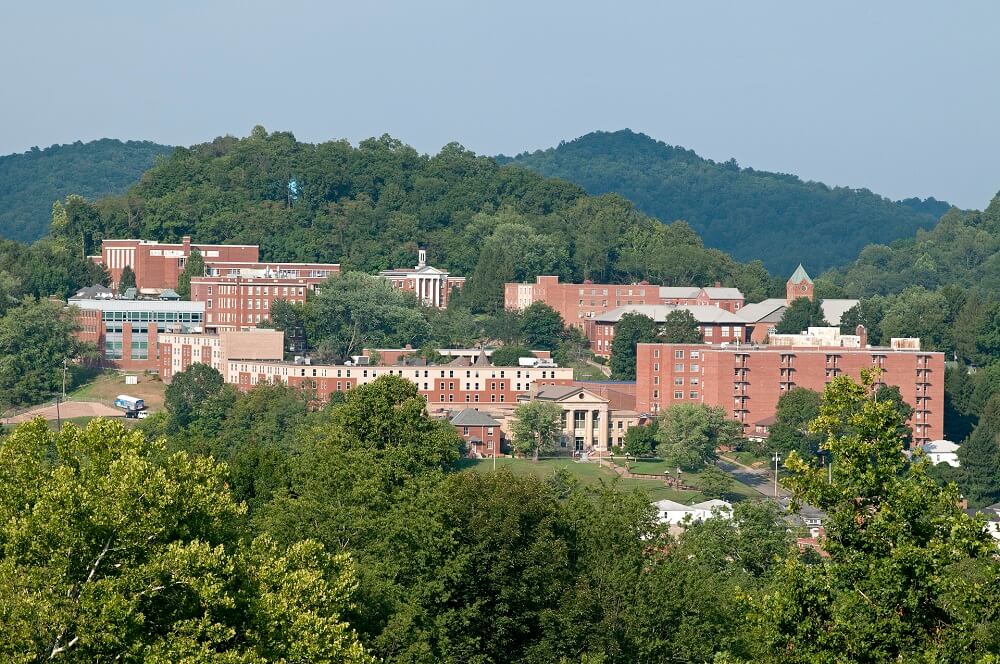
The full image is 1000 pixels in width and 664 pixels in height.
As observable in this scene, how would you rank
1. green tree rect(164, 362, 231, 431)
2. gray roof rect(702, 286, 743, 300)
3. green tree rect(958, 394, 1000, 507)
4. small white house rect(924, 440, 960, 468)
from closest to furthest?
green tree rect(958, 394, 1000, 507)
small white house rect(924, 440, 960, 468)
green tree rect(164, 362, 231, 431)
gray roof rect(702, 286, 743, 300)

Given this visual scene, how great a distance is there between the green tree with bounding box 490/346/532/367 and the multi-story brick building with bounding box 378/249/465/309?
2449 centimetres

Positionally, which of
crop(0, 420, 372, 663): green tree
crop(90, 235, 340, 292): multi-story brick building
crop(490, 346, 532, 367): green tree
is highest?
crop(90, 235, 340, 292): multi-story brick building

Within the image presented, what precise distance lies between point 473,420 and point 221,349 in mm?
23616

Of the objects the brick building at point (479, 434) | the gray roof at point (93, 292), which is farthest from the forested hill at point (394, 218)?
the brick building at point (479, 434)

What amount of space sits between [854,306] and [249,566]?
11621 cm

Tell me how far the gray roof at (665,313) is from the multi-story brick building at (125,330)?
92.0 ft

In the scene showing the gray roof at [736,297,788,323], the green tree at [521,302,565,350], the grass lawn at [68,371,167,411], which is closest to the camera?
the grass lawn at [68,371,167,411]

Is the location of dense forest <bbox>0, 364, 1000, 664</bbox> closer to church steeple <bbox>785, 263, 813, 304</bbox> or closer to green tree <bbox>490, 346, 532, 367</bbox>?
green tree <bbox>490, 346, 532, 367</bbox>

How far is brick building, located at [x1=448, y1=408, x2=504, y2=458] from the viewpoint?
102m

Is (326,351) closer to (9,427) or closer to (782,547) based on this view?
(9,427)

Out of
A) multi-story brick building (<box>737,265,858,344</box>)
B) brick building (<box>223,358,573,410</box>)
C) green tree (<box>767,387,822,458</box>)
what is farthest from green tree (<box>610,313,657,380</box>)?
green tree (<box>767,387,822,458</box>)

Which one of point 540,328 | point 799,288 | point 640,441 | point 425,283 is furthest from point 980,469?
point 425,283

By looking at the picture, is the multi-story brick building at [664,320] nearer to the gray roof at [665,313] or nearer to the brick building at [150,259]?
the gray roof at [665,313]

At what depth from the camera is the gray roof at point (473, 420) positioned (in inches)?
4065
